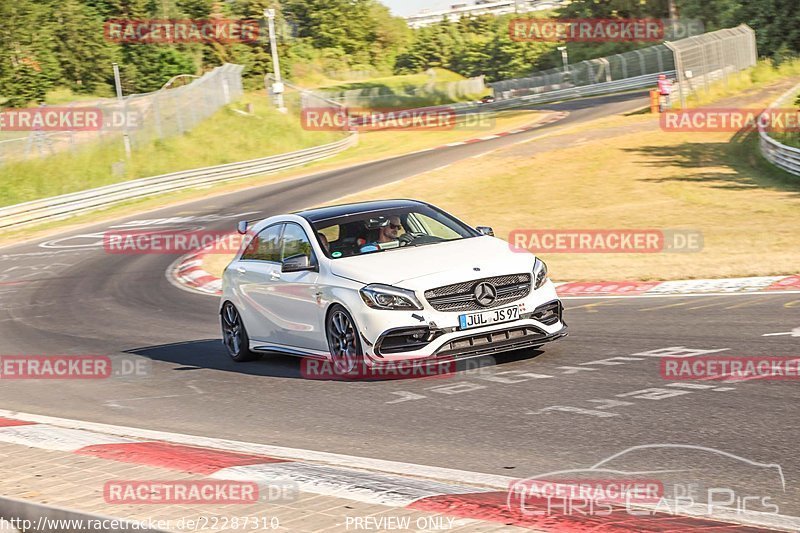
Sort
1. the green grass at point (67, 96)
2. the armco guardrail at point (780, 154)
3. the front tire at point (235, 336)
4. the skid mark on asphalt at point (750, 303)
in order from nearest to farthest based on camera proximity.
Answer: the front tire at point (235, 336) → the skid mark on asphalt at point (750, 303) → the armco guardrail at point (780, 154) → the green grass at point (67, 96)

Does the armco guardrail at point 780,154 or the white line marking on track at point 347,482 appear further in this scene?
the armco guardrail at point 780,154

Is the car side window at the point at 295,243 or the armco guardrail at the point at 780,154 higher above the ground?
the car side window at the point at 295,243

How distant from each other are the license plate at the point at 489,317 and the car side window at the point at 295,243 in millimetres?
1872

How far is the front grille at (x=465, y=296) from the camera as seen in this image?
31.7 feet

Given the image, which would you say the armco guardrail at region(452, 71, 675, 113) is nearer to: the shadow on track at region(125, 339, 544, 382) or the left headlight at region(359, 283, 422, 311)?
the shadow on track at region(125, 339, 544, 382)

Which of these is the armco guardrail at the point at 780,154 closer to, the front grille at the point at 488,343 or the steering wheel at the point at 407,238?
the steering wheel at the point at 407,238

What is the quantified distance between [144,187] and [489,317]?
33207mm

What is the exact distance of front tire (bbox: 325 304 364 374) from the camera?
995 centimetres

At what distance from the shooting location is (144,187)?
41188 mm

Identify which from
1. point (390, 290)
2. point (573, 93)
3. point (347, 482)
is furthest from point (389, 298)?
point (573, 93)

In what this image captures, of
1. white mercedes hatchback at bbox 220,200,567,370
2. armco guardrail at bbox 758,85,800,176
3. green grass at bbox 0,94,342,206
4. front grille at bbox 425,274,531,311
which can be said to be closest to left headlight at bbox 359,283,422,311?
white mercedes hatchback at bbox 220,200,567,370

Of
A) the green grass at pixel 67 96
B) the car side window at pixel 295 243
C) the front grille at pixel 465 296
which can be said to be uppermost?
the green grass at pixel 67 96

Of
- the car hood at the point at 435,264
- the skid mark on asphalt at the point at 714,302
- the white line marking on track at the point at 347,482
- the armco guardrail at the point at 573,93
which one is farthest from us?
the armco guardrail at the point at 573,93

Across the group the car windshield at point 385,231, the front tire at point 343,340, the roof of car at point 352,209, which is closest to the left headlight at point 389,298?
the front tire at point 343,340
